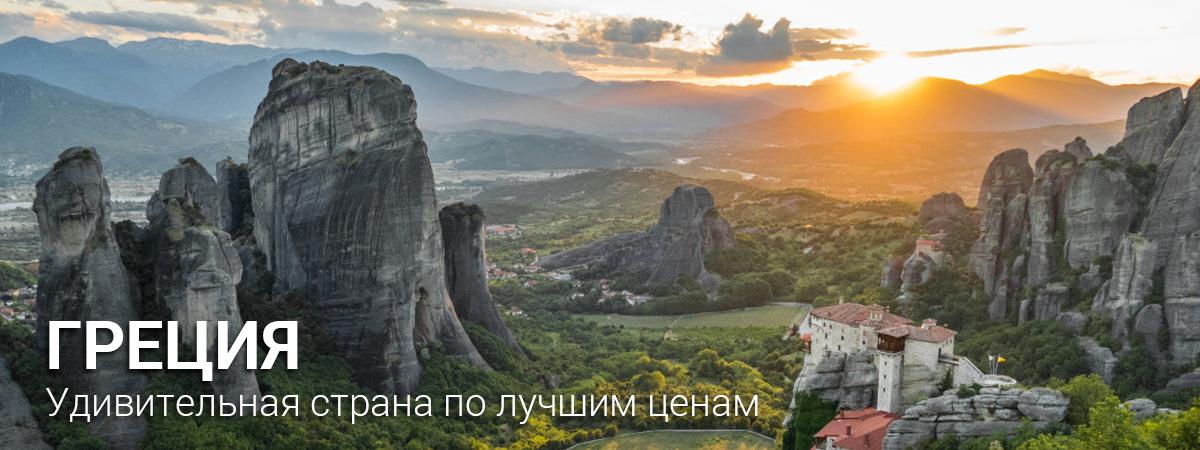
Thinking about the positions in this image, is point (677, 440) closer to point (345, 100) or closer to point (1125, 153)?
point (345, 100)

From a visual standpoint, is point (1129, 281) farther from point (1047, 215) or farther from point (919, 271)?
point (919, 271)

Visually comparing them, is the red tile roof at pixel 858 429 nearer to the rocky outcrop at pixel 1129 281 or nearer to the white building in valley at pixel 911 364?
the white building in valley at pixel 911 364

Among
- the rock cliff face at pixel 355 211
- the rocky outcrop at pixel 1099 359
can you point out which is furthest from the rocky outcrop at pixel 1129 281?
the rock cliff face at pixel 355 211

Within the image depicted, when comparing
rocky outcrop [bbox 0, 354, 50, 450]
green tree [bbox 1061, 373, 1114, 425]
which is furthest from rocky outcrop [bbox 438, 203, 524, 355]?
green tree [bbox 1061, 373, 1114, 425]

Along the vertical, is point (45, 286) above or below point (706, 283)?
above

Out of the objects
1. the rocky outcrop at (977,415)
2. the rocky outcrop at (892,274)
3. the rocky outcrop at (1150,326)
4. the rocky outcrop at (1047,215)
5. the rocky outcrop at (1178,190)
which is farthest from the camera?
the rocky outcrop at (892,274)

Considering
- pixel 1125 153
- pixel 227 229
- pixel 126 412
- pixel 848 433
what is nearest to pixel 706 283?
pixel 1125 153

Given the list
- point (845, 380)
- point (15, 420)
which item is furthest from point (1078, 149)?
point (15, 420)
